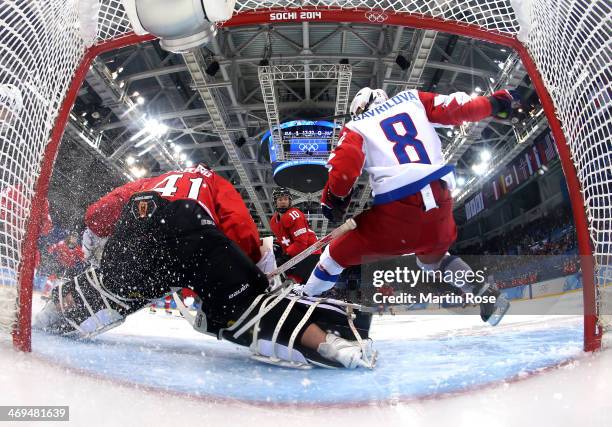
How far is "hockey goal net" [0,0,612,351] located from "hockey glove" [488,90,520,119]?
0.42ft

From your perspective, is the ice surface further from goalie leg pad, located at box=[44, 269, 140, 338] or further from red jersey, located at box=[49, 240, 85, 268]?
red jersey, located at box=[49, 240, 85, 268]

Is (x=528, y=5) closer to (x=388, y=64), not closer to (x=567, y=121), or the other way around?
(x=567, y=121)

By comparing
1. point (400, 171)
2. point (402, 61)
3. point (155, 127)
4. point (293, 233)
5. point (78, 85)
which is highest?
point (402, 61)

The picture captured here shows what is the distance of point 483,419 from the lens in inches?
23.4

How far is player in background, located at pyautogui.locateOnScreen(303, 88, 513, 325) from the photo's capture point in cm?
154

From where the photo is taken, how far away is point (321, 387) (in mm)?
838

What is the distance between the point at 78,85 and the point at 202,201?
69cm

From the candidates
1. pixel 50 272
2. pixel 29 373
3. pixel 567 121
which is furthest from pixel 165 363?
pixel 50 272

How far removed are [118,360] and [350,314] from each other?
1.96ft

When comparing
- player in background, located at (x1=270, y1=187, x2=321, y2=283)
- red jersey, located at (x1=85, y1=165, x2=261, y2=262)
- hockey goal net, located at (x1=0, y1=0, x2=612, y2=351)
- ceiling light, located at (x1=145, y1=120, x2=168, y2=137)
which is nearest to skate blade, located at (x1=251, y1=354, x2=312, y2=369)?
red jersey, located at (x1=85, y1=165, x2=261, y2=262)

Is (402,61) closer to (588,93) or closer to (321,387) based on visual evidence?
(588,93)

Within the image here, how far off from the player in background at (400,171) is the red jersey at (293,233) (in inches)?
50.9

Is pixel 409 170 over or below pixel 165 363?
over

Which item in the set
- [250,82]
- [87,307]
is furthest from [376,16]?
[250,82]
